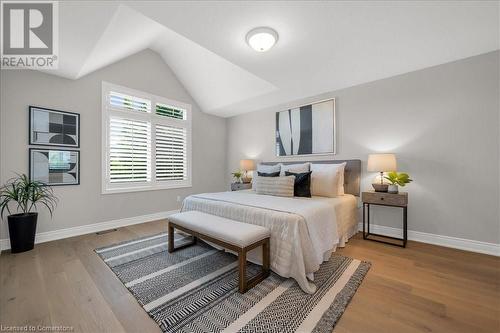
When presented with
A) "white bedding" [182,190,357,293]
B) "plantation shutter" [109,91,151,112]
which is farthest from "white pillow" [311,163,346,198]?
"plantation shutter" [109,91,151,112]

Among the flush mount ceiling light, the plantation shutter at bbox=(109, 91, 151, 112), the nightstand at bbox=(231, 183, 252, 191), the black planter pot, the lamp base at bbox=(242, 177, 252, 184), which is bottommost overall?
the black planter pot

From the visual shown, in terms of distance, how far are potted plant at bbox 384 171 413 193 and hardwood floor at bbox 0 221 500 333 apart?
781mm

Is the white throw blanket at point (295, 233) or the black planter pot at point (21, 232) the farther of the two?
the black planter pot at point (21, 232)

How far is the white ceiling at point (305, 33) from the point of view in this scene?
1897 mm

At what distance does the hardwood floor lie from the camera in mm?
1379

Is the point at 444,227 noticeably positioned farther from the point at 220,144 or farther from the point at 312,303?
the point at 220,144

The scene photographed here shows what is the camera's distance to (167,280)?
189 cm

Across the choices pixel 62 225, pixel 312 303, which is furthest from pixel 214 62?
pixel 312 303

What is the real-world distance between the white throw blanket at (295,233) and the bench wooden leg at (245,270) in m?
0.06

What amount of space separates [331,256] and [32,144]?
163 inches

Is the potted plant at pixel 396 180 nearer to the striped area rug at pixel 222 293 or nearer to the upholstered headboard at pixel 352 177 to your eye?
the upholstered headboard at pixel 352 177

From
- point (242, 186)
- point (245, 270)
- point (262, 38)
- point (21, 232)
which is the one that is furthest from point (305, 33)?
point (21, 232)

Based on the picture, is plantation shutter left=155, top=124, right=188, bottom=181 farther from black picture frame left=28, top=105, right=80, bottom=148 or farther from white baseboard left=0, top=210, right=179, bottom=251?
black picture frame left=28, top=105, right=80, bottom=148

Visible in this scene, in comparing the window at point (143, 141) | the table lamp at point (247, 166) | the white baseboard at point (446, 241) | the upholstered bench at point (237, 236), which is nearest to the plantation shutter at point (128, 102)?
the window at point (143, 141)
